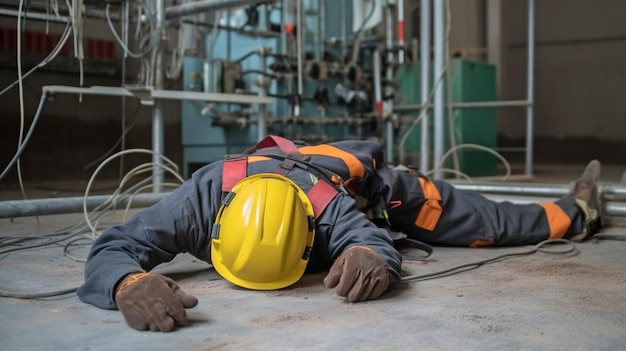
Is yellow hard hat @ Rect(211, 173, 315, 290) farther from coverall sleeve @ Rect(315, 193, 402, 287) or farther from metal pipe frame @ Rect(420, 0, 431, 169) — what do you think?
metal pipe frame @ Rect(420, 0, 431, 169)

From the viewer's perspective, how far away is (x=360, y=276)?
4.52 feet

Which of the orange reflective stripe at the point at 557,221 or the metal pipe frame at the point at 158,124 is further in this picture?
the metal pipe frame at the point at 158,124

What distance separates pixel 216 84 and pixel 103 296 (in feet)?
10.1

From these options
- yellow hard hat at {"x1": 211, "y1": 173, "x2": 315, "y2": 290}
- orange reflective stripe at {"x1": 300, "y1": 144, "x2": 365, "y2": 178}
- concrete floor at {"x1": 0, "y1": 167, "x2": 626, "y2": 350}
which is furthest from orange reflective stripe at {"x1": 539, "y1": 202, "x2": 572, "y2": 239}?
yellow hard hat at {"x1": 211, "y1": 173, "x2": 315, "y2": 290}

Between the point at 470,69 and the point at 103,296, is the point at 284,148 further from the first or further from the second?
the point at 470,69

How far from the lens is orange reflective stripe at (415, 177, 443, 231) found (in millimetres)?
2070

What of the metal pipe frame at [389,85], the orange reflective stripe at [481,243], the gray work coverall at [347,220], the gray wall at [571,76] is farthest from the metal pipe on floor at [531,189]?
the gray wall at [571,76]

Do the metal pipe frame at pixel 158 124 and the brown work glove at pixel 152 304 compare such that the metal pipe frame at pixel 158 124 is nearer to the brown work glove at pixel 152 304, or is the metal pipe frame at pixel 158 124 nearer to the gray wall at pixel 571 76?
the brown work glove at pixel 152 304

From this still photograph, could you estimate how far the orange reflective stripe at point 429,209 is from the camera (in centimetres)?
207

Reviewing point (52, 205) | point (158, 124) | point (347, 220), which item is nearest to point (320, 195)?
point (347, 220)

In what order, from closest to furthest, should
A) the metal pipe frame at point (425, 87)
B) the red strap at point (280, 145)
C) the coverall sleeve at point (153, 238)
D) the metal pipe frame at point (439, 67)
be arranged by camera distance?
1. the coverall sleeve at point (153, 238)
2. the red strap at point (280, 145)
3. the metal pipe frame at point (439, 67)
4. the metal pipe frame at point (425, 87)

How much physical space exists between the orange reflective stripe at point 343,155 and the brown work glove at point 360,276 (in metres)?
0.43

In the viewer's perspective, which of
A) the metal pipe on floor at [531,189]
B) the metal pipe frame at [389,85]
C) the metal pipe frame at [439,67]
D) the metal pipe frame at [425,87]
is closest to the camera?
the metal pipe on floor at [531,189]

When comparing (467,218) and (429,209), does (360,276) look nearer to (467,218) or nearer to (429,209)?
(429,209)
